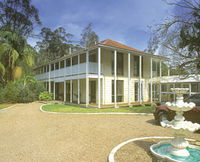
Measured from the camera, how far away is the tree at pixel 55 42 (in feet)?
131

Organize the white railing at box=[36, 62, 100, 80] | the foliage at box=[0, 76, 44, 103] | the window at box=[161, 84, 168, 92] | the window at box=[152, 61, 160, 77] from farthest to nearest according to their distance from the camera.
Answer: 1. the window at box=[152, 61, 160, 77]
2. the foliage at box=[0, 76, 44, 103]
3. the window at box=[161, 84, 168, 92]
4. the white railing at box=[36, 62, 100, 80]

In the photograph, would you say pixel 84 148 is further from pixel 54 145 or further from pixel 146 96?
pixel 146 96

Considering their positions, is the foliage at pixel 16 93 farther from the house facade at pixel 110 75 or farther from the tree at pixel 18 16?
the tree at pixel 18 16

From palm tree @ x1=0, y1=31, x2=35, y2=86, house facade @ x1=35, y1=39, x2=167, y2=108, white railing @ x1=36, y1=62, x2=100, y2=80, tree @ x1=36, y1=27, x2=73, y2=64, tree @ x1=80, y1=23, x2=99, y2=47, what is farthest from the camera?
tree @ x1=80, y1=23, x2=99, y2=47

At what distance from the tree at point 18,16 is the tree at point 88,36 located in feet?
60.0

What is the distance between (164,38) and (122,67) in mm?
6888

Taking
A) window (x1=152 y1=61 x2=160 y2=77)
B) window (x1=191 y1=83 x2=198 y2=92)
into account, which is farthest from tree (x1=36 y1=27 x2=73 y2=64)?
window (x1=191 y1=83 x2=198 y2=92)

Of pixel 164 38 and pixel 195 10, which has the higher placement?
pixel 195 10

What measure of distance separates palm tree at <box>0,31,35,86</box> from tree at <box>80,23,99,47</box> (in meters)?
20.3

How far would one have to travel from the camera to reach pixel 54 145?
5480 mm

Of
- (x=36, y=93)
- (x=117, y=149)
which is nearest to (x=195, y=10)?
(x=117, y=149)

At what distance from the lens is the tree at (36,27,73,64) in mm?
39969

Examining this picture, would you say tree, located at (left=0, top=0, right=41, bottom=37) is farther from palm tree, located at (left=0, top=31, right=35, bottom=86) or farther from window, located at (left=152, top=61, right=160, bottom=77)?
window, located at (left=152, top=61, right=160, bottom=77)

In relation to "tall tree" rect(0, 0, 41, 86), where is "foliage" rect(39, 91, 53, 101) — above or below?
below
